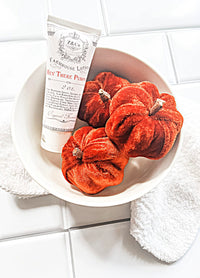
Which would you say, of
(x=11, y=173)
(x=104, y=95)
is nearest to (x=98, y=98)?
(x=104, y=95)

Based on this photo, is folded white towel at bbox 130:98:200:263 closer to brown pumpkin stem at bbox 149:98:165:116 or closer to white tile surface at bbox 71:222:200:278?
white tile surface at bbox 71:222:200:278

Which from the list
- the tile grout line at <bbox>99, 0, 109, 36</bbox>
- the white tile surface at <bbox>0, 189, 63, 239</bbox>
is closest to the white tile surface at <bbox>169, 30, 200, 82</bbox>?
the tile grout line at <bbox>99, 0, 109, 36</bbox>

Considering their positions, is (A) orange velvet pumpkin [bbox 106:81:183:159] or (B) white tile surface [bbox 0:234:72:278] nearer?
(A) orange velvet pumpkin [bbox 106:81:183:159]

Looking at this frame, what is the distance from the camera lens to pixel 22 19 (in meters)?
0.48

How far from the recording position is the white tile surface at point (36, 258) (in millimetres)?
397

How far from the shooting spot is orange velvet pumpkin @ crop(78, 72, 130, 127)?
0.33 meters

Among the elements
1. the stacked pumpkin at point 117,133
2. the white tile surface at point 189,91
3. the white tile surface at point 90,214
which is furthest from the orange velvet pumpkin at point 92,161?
the white tile surface at point 189,91

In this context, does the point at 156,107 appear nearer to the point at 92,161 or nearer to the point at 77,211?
the point at 92,161

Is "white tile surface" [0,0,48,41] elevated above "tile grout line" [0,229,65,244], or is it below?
above

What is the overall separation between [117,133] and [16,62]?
27 cm

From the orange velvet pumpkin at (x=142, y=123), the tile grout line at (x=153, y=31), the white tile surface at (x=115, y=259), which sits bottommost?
Answer: the white tile surface at (x=115, y=259)

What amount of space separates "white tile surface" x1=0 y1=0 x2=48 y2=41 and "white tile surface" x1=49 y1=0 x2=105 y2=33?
2cm

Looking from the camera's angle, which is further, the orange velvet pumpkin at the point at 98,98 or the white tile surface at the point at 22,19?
the white tile surface at the point at 22,19

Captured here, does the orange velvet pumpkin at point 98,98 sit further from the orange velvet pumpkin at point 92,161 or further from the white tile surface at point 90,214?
the white tile surface at point 90,214
